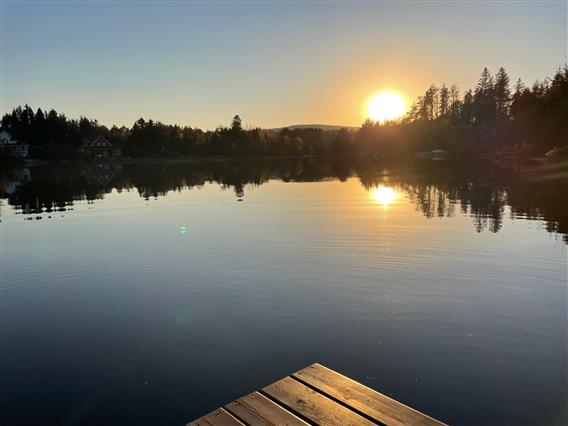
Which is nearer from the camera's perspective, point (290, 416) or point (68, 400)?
point (290, 416)

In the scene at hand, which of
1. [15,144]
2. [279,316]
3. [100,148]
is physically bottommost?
[279,316]

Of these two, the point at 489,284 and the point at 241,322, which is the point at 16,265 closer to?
the point at 241,322

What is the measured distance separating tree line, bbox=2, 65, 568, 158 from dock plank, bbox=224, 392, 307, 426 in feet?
312

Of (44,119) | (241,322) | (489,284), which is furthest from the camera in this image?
(44,119)

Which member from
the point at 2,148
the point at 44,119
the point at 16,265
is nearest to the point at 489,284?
the point at 16,265

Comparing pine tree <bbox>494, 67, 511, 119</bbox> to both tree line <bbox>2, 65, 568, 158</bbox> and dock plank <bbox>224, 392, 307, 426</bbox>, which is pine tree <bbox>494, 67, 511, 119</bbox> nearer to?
tree line <bbox>2, 65, 568, 158</bbox>

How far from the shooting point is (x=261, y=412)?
4.81m

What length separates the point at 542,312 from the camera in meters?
8.79

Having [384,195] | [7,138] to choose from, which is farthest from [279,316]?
[7,138]

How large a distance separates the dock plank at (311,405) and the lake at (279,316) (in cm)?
119

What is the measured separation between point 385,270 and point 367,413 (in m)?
7.76

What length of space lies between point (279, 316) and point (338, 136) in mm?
134496

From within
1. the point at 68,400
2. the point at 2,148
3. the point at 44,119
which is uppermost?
the point at 44,119

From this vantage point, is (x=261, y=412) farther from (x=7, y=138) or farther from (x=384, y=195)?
(x=7, y=138)
